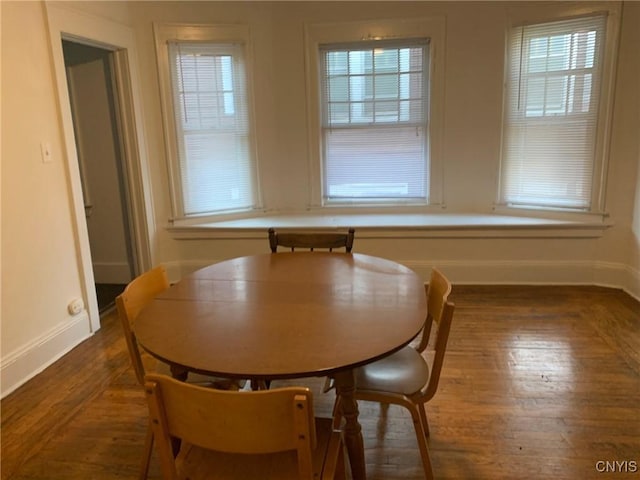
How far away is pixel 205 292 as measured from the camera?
1901 millimetres

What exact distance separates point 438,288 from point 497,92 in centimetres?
276

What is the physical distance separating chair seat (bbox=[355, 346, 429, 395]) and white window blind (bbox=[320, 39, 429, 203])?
261 centimetres

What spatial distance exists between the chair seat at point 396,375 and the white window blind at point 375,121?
8.56ft

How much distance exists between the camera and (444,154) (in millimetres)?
4117

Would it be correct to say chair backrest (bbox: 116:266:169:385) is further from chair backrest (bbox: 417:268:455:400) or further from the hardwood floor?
chair backrest (bbox: 417:268:455:400)

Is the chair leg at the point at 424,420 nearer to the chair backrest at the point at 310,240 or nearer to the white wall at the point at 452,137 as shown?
the chair backrest at the point at 310,240

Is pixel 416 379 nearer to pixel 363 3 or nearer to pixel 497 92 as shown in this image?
pixel 497 92

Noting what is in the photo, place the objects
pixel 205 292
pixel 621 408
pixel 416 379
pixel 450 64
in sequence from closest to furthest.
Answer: pixel 416 379 → pixel 205 292 → pixel 621 408 → pixel 450 64

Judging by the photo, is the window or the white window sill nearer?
the white window sill

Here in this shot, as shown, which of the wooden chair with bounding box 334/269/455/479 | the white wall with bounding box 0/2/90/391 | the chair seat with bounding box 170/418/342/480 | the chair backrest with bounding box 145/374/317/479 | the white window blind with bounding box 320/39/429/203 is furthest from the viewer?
the white window blind with bounding box 320/39/429/203

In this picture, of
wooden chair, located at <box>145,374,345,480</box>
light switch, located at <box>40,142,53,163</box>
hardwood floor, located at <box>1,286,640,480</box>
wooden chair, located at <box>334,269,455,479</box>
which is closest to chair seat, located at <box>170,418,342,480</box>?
wooden chair, located at <box>145,374,345,480</box>

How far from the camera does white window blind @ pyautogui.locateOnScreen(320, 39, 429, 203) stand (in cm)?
405

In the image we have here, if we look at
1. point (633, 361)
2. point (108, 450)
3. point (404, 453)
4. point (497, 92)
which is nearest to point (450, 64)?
point (497, 92)

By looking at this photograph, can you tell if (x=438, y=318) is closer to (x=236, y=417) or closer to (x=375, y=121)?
(x=236, y=417)
